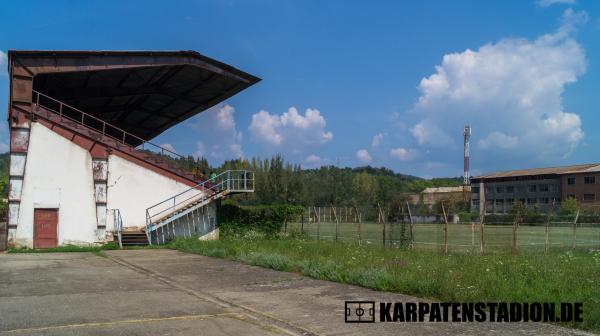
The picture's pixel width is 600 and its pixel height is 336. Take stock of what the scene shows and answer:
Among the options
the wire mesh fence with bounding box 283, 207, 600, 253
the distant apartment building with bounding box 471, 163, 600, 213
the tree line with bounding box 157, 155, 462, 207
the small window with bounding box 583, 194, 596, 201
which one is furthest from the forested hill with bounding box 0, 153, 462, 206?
the small window with bounding box 583, 194, 596, 201

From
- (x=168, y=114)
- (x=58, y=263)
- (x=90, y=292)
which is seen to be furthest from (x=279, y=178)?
(x=90, y=292)

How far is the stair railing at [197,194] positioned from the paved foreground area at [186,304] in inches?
473

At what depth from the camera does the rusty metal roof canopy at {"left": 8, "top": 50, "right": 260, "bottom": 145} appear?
2784 centimetres

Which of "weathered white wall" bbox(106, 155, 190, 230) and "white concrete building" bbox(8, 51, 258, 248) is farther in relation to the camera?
"weathered white wall" bbox(106, 155, 190, 230)

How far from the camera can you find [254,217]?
31828 mm

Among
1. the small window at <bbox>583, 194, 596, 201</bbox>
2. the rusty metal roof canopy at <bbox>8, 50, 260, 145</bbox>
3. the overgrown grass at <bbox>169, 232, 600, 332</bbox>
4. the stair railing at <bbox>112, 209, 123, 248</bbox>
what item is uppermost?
the rusty metal roof canopy at <bbox>8, 50, 260, 145</bbox>

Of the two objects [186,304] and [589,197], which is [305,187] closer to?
[589,197]

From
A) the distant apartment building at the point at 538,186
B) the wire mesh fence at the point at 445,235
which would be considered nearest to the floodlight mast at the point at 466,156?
the distant apartment building at the point at 538,186

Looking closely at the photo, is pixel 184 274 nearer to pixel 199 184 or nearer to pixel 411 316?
pixel 411 316

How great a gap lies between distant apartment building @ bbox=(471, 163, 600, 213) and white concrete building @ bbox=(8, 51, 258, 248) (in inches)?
2649

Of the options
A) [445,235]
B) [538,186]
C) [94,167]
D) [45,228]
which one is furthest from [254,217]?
[538,186]

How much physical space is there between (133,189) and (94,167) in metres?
2.45

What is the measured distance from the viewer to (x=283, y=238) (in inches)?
1176

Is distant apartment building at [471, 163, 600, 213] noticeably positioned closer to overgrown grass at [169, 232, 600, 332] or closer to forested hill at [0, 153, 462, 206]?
forested hill at [0, 153, 462, 206]
